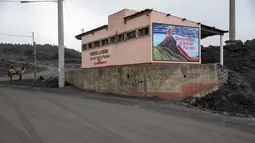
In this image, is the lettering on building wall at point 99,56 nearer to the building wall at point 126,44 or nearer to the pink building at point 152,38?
the building wall at point 126,44

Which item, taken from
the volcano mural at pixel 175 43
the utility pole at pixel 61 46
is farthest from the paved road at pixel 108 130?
the utility pole at pixel 61 46

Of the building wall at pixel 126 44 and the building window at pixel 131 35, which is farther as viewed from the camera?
the building window at pixel 131 35

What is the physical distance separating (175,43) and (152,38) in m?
1.94

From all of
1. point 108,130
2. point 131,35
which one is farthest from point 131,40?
point 108,130

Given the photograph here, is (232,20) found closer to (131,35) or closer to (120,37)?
(120,37)

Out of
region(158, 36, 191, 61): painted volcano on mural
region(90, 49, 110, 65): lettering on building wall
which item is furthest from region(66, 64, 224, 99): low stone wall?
region(90, 49, 110, 65): lettering on building wall

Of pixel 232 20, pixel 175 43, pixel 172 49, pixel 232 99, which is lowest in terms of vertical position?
pixel 232 99

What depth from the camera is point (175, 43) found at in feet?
69.9

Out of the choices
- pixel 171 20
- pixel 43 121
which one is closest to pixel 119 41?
pixel 171 20

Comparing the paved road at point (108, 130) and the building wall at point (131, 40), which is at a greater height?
the building wall at point (131, 40)

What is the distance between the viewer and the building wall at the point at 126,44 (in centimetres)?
2107

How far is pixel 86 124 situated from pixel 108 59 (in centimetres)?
1714

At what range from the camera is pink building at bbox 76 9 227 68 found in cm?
2067

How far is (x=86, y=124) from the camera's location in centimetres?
953
